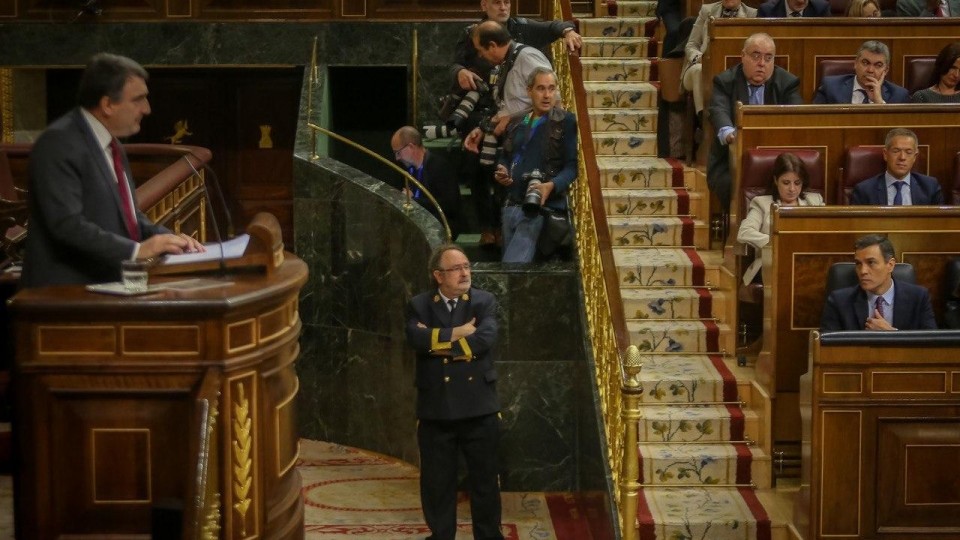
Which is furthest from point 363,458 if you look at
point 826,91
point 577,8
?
point 577,8

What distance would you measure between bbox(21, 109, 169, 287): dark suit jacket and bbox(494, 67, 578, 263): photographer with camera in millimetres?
3186

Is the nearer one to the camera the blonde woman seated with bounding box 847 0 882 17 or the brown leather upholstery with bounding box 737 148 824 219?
the brown leather upholstery with bounding box 737 148 824 219

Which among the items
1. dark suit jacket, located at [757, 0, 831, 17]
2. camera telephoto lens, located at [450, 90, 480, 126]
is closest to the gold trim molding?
camera telephoto lens, located at [450, 90, 480, 126]

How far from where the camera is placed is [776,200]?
656cm

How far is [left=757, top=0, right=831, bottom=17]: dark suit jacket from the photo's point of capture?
834 centimetres

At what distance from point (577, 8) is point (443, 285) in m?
4.80

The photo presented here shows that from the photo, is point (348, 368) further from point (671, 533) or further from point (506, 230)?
point (671, 533)

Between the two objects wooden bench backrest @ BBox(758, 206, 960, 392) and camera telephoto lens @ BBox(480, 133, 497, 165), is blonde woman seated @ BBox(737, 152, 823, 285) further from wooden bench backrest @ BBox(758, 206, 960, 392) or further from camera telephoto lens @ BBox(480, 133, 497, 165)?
camera telephoto lens @ BBox(480, 133, 497, 165)

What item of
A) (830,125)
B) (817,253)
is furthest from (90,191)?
(830,125)

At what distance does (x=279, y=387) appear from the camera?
13.1 ft

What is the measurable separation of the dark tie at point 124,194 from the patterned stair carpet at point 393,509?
2.63m

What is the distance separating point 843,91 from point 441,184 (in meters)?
2.02

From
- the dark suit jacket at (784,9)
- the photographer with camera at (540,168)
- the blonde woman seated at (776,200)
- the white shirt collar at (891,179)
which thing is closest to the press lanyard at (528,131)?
the photographer with camera at (540,168)

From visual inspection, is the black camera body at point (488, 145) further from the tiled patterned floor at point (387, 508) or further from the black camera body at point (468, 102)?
the tiled patterned floor at point (387, 508)
